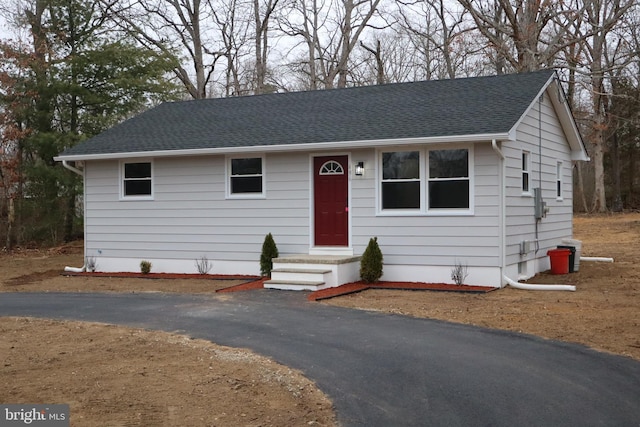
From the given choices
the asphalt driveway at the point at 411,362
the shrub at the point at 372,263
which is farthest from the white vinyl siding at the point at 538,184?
the asphalt driveway at the point at 411,362

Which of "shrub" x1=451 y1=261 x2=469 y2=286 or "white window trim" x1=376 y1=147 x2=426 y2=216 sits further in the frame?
"white window trim" x1=376 y1=147 x2=426 y2=216

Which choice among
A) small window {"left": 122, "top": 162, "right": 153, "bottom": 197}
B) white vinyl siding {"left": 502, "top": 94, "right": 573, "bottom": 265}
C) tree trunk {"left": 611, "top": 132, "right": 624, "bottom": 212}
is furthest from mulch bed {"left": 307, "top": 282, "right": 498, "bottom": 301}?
tree trunk {"left": 611, "top": 132, "right": 624, "bottom": 212}

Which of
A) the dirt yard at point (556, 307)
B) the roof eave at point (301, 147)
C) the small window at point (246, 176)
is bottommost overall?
the dirt yard at point (556, 307)

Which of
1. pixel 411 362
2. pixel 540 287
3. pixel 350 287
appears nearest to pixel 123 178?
pixel 350 287

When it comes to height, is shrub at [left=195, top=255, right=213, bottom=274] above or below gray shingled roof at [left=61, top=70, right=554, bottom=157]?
below

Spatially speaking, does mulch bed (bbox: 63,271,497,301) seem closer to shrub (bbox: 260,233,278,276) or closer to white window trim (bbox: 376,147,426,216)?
shrub (bbox: 260,233,278,276)

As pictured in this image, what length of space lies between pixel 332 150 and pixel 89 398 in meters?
9.07

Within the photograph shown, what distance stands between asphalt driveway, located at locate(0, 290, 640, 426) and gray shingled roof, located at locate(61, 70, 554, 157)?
4348 mm

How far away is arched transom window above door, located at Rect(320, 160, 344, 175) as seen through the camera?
13.9 m

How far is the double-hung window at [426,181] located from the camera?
12.7 m

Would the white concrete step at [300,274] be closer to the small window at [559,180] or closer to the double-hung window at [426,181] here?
the double-hung window at [426,181]

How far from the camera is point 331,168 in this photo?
1396 centimetres

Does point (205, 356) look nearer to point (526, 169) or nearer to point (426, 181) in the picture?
point (426, 181)

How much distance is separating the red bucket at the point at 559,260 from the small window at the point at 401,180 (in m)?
3.77
